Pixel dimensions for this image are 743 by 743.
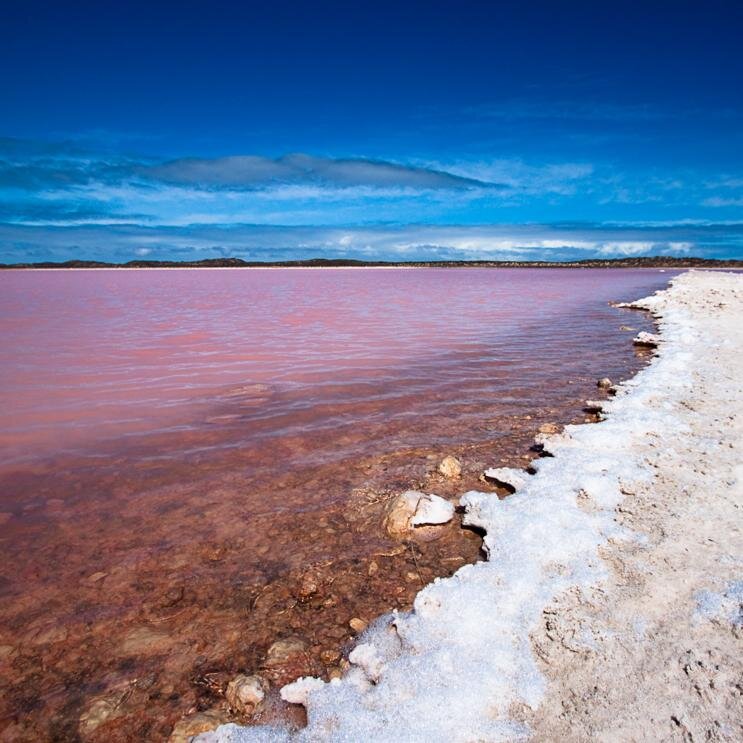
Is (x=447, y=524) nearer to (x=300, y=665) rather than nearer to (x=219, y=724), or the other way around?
(x=300, y=665)

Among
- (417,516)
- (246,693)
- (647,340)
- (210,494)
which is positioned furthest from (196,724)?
(647,340)

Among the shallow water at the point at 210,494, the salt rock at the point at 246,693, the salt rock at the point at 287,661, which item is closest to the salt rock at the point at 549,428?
the shallow water at the point at 210,494

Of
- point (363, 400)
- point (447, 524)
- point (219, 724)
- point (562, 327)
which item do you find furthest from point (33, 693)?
point (562, 327)

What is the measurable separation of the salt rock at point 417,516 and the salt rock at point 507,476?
632 mm

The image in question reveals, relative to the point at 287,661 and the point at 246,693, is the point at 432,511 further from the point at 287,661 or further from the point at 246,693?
the point at 246,693

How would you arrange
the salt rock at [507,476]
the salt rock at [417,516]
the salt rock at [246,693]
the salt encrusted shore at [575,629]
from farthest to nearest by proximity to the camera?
the salt rock at [507,476] < the salt rock at [417,516] < the salt rock at [246,693] < the salt encrusted shore at [575,629]

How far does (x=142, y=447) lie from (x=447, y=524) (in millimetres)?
3257

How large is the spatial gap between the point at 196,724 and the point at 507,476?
2808 mm

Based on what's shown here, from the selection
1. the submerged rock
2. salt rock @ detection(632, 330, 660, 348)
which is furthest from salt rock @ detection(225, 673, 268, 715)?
salt rock @ detection(632, 330, 660, 348)

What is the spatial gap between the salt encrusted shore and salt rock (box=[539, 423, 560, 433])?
1159 mm

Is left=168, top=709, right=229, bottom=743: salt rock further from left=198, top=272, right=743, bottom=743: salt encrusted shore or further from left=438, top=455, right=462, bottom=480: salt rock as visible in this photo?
left=438, top=455, right=462, bottom=480: salt rock

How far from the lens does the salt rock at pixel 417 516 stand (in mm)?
3430

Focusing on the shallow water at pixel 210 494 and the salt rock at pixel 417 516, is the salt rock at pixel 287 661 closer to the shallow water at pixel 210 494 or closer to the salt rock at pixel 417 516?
the shallow water at pixel 210 494

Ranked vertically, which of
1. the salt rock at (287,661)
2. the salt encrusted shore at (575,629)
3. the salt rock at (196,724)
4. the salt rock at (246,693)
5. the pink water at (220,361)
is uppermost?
the salt encrusted shore at (575,629)
